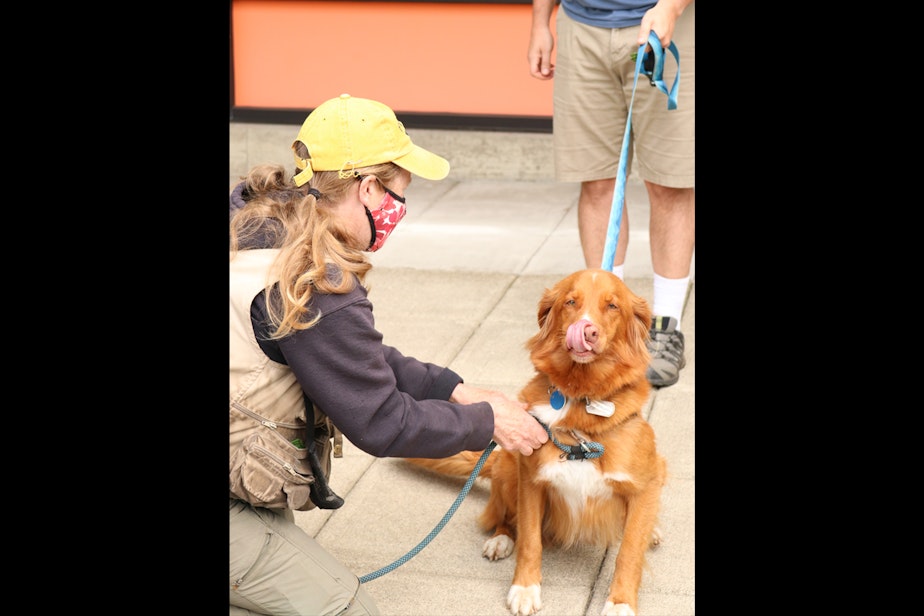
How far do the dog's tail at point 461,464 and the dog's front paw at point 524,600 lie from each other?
581 mm

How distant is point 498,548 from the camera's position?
3.82 metres

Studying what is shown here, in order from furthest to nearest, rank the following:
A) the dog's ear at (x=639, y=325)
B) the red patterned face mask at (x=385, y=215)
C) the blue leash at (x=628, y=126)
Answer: the blue leash at (x=628, y=126), the dog's ear at (x=639, y=325), the red patterned face mask at (x=385, y=215)

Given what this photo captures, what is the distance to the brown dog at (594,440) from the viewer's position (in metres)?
3.46

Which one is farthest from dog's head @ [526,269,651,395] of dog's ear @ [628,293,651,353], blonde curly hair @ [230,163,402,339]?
blonde curly hair @ [230,163,402,339]

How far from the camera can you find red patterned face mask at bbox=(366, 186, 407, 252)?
125 inches

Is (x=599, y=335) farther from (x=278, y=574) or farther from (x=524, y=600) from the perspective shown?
(x=278, y=574)

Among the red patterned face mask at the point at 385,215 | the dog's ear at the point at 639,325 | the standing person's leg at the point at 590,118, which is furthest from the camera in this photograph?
the standing person's leg at the point at 590,118

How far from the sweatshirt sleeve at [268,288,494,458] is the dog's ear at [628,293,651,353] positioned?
2.03ft

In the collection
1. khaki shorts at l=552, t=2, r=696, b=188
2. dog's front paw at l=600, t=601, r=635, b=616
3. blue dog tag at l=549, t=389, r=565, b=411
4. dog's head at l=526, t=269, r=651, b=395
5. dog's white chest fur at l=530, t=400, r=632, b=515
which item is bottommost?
dog's front paw at l=600, t=601, r=635, b=616

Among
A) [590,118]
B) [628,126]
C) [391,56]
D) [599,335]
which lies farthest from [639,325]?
[391,56]

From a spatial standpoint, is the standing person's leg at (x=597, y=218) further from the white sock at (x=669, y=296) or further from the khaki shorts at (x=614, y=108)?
the white sock at (x=669, y=296)

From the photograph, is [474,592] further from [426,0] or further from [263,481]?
[426,0]

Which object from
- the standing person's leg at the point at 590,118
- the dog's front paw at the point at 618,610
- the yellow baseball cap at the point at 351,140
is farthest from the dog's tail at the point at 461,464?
the standing person's leg at the point at 590,118

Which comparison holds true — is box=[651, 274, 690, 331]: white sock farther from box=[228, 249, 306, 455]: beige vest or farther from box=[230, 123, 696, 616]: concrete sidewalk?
box=[228, 249, 306, 455]: beige vest
